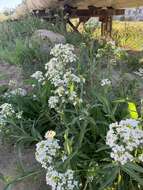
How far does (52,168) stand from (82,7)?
23.6 ft

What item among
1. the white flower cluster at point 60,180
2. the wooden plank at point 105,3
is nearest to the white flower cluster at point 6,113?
the white flower cluster at point 60,180

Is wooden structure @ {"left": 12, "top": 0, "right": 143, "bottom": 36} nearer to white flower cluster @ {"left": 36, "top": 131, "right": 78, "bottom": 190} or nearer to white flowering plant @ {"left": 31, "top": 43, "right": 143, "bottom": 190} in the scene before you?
white flowering plant @ {"left": 31, "top": 43, "right": 143, "bottom": 190}

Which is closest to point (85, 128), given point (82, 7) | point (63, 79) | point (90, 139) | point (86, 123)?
point (86, 123)

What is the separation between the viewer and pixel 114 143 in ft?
7.31

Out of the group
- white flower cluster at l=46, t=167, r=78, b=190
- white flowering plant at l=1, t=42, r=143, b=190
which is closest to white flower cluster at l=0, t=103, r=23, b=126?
white flowering plant at l=1, t=42, r=143, b=190

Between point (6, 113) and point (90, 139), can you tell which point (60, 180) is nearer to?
point (90, 139)

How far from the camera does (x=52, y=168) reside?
8.44ft

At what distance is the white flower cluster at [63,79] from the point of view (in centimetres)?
294

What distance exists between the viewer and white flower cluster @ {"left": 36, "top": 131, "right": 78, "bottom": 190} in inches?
97.7

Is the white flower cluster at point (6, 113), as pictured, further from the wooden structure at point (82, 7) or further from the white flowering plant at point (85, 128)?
the wooden structure at point (82, 7)

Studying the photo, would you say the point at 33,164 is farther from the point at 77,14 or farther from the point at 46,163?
the point at 77,14

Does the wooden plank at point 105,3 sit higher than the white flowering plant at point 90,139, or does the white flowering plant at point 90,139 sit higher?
the white flowering plant at point 90,139

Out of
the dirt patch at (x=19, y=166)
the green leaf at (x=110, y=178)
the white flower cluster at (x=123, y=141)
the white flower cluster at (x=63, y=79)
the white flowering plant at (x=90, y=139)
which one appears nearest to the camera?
the white flower cluster at (x=123, y=141)

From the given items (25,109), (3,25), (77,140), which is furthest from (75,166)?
(3,25)
